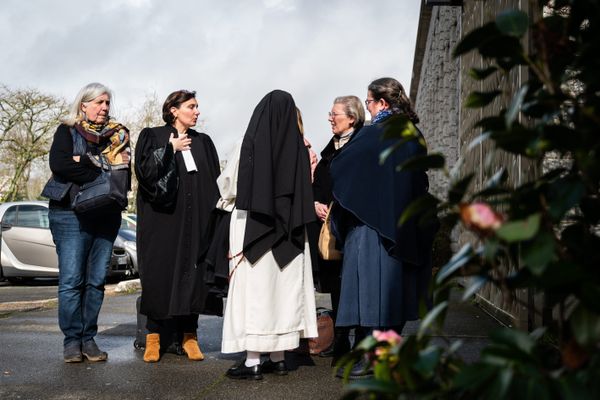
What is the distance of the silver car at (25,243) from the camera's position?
1477 cm

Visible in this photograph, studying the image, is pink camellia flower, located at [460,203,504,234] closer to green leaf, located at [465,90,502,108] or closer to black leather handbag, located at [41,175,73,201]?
green leaf, located at [465,90,502,108]

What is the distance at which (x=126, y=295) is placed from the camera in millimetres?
11836

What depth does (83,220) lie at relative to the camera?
5.66 metres

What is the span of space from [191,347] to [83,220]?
49.0 inches

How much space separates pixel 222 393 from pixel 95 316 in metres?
1.63

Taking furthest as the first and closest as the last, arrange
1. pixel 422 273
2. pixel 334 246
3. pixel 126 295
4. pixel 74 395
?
pixel 126 295 < pixel 334 246 < pixel 422 273 < pixel 74 395

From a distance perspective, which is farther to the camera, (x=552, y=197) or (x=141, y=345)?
(x=141, y=345)

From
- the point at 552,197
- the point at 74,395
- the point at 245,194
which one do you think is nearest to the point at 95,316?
the point at 74,395

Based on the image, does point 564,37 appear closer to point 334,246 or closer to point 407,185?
point 407,185

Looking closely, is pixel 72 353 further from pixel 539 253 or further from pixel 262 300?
pixel 539 253

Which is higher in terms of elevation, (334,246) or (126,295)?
(334,246)

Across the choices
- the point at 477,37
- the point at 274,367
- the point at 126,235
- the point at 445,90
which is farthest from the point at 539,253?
the point at 126,235

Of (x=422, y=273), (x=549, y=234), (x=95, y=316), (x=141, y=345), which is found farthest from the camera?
(x=141, y=345)

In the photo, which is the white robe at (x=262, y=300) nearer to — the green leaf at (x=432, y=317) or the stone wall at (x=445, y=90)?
the green leaf at (x=432, y=317)
